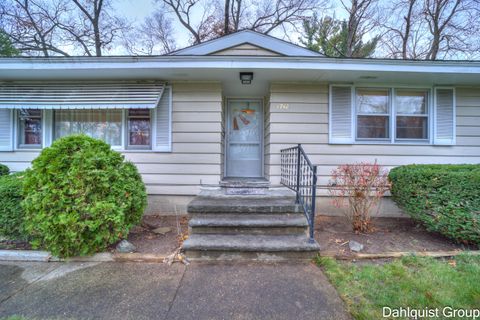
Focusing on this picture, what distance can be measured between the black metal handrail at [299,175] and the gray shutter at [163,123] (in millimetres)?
2295

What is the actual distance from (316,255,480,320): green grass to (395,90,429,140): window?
97.0 inches

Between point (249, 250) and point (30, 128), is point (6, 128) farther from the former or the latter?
point (249, 250)

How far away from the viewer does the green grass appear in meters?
1.83

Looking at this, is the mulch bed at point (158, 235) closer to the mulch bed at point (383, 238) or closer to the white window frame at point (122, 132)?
the white window frame at point (122, 132)

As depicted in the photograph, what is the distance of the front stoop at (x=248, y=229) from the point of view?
2.59 metres

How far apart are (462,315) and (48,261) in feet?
14.0

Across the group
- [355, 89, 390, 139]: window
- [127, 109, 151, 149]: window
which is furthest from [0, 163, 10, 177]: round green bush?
[355, 89, 390, 139]: window

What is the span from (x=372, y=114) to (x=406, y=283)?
316 cm

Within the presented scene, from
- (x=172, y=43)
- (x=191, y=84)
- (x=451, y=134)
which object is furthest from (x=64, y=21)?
(x=451, y=134)

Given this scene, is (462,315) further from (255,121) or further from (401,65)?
(255,121)

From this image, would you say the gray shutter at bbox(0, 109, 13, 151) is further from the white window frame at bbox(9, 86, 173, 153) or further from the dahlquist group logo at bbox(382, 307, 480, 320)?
the dahlquist group logo at bbox(382, 307, 480, 320)

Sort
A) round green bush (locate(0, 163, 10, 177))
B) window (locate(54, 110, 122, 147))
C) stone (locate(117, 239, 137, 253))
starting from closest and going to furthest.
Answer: stone (locate(117, 239, 137, 253)), round green bush (locate(0, 163, 10, 177)), window (locate(54, 110, 122, 147))

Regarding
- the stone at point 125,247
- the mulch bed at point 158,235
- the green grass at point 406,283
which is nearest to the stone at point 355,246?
the green grass at point 406,283

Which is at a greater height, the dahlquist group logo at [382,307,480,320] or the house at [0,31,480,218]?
the house at [0,31,480,218]
